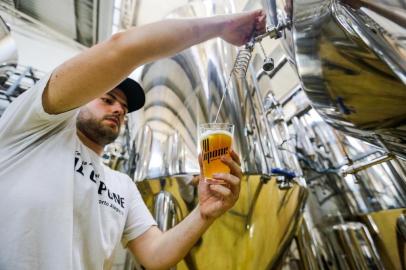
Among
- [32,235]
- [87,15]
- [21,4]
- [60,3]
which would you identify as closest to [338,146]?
[32,235]

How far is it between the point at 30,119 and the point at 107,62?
20 cm

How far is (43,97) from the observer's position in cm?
44

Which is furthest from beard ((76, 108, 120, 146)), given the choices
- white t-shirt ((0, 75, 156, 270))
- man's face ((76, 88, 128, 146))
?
white t-shirt ((0, 75, 156, 270))

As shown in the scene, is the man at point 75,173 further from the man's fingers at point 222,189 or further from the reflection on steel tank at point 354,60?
the reflection on steel tank at point 354,60

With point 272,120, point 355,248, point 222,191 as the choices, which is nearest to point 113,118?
point 222,191

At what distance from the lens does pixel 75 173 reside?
1.78 feet

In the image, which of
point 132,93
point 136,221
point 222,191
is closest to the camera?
point 222,191

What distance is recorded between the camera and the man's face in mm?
706

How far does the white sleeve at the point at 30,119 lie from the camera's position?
442 millimetres

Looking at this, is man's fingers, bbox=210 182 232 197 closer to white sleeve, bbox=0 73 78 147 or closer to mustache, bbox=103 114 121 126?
white sleeve, bbox=0 73 78 147

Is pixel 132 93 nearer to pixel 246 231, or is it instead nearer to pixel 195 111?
pixel 195 111

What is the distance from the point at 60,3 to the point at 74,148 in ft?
3.69

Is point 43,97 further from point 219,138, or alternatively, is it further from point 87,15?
point 87,15

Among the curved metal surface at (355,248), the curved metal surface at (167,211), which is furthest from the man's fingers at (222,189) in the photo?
the curved metal surface at (355,248)
